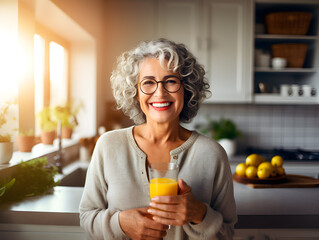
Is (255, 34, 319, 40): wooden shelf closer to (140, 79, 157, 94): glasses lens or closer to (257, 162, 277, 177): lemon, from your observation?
(257, 162, 277, 177): lemon

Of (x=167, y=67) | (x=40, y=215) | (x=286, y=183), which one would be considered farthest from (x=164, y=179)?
(x=286, y=183)

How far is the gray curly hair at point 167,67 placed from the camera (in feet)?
3.67

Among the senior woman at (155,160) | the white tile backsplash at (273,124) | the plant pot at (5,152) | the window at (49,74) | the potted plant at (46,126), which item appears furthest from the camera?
the white tile backsplash at (273,124)

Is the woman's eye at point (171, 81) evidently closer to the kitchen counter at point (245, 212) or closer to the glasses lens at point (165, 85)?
the glasses lens at point (165, 85)

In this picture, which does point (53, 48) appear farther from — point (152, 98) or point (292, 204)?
point (292, 204)

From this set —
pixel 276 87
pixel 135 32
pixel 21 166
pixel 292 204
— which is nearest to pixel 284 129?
pixel 276 87

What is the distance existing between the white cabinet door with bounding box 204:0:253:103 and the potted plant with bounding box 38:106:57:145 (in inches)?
63.3

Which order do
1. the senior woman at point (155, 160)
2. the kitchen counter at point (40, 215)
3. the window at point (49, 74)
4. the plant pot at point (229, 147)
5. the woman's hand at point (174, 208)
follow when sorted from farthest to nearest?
the plant pot at point (229, 147)
the window at point (49, 74)
the kitchen counter at point (40, 215)
the senior woman at point (155, 160)
the woman's hand at point (174, 208)

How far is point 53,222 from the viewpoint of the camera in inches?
46.6

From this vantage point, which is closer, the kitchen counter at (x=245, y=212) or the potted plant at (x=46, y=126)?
the kitchen counter at (x=245, y=212)

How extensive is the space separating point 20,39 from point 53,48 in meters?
1.04

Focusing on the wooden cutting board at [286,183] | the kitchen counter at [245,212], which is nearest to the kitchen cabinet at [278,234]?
the kitchen counter at [245,212]

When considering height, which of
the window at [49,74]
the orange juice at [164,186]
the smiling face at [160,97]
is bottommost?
the orange juice at [164,186]

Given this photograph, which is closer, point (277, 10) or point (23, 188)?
point (23, 188)
